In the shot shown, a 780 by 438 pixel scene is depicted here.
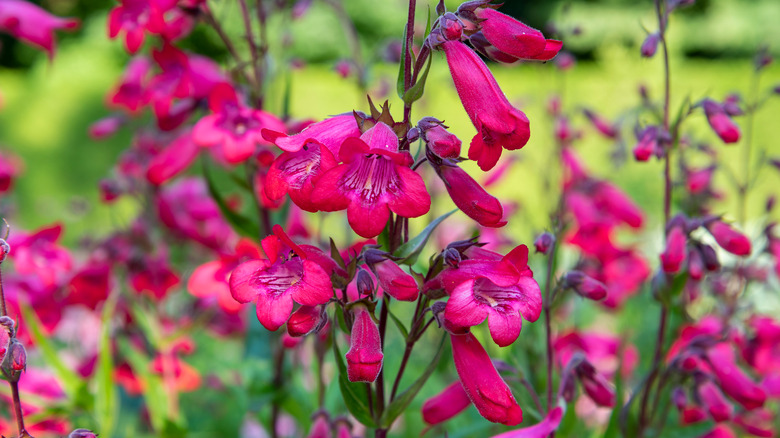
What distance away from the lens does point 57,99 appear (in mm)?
9141

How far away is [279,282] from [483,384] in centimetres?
31

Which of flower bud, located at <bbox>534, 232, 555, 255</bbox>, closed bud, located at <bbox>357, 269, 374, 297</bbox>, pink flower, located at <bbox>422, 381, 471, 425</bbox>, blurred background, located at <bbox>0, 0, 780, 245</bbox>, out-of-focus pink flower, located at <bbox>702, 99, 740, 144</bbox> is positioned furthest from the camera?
blurred background, located at <bbox>0, 0, 780, 245</bbox>

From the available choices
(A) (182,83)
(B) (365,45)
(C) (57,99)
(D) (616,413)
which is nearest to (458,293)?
(D) (616,413)

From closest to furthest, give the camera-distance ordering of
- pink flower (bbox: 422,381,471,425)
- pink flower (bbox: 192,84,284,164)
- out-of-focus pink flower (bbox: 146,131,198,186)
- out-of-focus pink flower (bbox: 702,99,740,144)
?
pink flower (bbox: 422,381,471,425) → pink flower (bbox: 192,84,284,164) → out-of-focus pink flower (bbox: 702,99,740,144) → out-of-focus pink flower (bbox: 146,131,198,186)

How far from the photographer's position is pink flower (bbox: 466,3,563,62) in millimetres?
893

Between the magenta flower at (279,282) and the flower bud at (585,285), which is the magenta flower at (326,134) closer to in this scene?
the magenta flower at (279,282)

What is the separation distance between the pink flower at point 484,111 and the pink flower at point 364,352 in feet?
0.84

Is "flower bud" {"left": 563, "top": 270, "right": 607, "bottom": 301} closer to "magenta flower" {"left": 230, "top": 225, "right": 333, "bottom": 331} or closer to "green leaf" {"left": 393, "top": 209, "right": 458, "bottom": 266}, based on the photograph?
"green leaf" {"left": 393, "top": 209, "right": 458, "bottom": 266}

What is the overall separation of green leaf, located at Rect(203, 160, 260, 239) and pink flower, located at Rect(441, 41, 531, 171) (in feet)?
2.71

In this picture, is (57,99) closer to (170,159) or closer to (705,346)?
(170,159)

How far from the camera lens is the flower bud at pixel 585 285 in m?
1.28

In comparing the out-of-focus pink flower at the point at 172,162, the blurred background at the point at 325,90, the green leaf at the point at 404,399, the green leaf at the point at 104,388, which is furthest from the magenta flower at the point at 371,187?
the blurred background at the point at 325,90

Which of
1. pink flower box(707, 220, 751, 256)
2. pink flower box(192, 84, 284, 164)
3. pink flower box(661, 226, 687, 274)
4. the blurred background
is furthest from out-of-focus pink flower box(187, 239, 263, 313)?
the blurred background

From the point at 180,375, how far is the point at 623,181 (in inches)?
203
